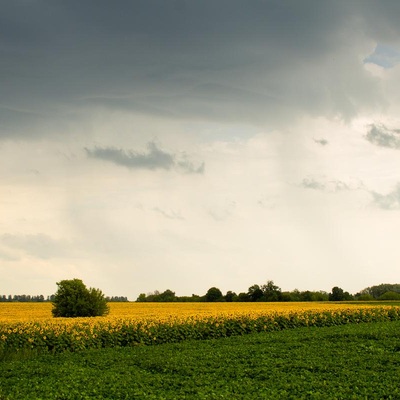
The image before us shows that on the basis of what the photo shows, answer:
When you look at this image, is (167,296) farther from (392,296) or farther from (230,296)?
(392,296)

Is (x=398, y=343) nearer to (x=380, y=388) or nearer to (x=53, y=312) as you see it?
(x=380, y=388)

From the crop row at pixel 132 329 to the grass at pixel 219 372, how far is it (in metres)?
1.77

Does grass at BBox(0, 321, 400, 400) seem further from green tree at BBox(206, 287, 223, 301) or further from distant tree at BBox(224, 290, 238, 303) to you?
green tree at BBox(206, 287, 223, 301)

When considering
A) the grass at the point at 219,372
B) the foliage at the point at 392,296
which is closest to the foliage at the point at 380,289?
the foliage at the point at 392,296

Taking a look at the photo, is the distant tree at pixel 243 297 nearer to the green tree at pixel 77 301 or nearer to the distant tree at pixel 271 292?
the distant tree at pixel 271 292

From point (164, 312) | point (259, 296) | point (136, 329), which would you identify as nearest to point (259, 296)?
point (259, 296)

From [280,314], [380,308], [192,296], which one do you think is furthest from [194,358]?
[192,296]

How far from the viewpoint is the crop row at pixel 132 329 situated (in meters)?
25.8

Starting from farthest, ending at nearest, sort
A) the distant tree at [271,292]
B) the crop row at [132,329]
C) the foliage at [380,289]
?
the foliage at [380,289] < the distant tree at [271,292] < the crop row at [132,329]

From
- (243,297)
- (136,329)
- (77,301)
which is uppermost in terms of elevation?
(243,297)

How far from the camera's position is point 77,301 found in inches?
1545

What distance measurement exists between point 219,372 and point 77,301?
2243 centimetres

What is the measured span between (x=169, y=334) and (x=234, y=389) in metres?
13.6

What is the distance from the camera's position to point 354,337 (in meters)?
28.2
